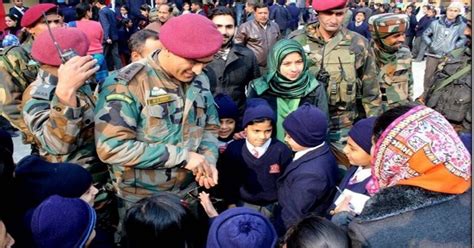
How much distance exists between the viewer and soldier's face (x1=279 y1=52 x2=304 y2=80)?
9.86ft

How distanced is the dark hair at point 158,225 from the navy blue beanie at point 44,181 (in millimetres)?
329

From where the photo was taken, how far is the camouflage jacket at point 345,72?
10.8ft

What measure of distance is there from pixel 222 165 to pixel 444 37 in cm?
678

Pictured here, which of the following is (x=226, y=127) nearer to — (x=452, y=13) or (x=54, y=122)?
(x=54, y=122)

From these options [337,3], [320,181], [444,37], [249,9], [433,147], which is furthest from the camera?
[249,9]

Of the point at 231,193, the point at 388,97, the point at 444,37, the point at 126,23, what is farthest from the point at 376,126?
the point at 126,23

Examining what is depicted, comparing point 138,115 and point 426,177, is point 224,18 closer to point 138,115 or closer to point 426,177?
point 138,115

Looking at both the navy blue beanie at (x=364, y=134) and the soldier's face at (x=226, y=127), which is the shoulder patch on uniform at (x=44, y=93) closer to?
the soldier's face at (x=226, y=127)

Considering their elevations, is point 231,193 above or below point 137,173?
below

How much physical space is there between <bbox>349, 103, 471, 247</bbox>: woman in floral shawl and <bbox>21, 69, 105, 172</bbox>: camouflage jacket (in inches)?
51.8

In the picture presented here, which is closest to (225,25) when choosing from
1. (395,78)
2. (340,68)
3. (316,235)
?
(340,68)

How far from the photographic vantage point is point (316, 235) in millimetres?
1472

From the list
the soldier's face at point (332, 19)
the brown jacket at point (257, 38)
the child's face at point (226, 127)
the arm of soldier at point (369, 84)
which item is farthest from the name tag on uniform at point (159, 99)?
the brown jacket at point (257, 38)

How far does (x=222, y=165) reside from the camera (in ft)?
9.21
